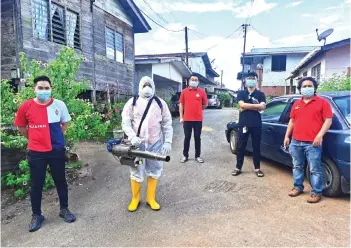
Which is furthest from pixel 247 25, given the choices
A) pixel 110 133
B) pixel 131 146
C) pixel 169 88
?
pixel 131 146

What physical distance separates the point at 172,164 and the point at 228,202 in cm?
217

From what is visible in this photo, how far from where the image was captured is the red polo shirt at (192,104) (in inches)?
222

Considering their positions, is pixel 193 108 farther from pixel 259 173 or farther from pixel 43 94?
pixel 43 94

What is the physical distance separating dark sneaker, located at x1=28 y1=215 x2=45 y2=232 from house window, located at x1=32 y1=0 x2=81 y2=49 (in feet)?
22.5

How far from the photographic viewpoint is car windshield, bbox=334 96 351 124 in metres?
3.80

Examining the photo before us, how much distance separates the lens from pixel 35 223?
3363 mm

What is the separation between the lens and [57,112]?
346 cm

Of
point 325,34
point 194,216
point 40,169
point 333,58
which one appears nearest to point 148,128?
point 194,216

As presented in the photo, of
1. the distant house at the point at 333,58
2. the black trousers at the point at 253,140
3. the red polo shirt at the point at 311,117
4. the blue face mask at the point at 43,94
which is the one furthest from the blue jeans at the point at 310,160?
the distant house at the point at 333,58

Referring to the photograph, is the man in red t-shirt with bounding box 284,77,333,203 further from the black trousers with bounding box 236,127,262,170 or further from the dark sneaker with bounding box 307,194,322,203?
the black trousers with bounding box 236,127,262,170

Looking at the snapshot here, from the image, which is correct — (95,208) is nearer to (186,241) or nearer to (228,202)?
(186,241)

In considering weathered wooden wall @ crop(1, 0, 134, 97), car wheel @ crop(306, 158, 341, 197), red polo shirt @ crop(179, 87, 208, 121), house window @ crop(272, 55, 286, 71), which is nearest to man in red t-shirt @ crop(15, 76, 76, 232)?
red polo shirt @ crop(179, 87, 208, 121)

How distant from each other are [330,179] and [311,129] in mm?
764

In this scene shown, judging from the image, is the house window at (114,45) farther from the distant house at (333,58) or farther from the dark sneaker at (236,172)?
the distant house at (333,58)
